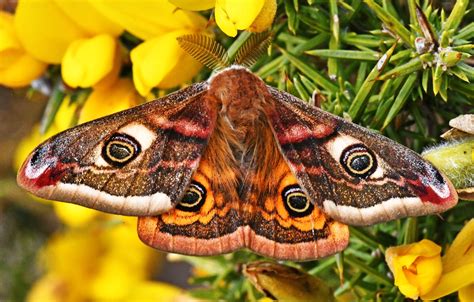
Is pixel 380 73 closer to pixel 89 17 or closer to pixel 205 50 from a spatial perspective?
pixel 205 50

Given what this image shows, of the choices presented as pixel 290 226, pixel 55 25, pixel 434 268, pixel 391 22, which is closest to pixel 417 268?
pixel 434 268

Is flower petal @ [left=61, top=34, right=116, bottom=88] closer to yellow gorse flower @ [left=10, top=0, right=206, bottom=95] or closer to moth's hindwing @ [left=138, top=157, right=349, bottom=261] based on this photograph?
yellow gorse flower @ [left=10, top=0, right=206, bottom=95]

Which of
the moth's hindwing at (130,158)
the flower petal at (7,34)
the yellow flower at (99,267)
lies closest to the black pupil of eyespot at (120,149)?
the moth's hindwing at (130,158)

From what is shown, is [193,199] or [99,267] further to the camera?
[99,267]

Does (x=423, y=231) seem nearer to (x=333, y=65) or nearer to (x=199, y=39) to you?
(x=333, y=65)

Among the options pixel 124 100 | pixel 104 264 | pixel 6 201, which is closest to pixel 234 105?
pixel 124 100
